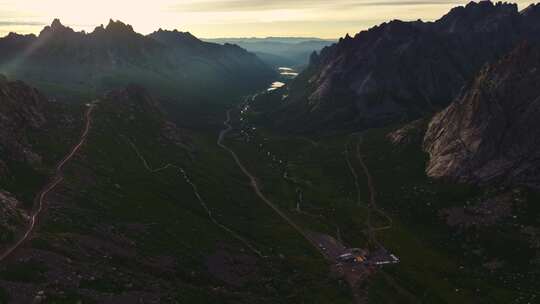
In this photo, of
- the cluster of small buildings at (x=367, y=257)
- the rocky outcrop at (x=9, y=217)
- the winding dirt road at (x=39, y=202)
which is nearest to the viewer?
the winding dirt road at (x=39, y=202)

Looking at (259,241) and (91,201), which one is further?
(259,241)

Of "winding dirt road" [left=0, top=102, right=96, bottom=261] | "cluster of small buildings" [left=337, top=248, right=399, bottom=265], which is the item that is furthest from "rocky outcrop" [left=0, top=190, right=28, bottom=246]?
"cluster of small buildings" [left=337, top=248, right=399, bottom=265]

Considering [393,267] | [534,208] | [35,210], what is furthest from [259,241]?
[534,208]

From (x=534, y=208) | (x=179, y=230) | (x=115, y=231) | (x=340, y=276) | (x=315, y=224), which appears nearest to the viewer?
(x=115, y=231)

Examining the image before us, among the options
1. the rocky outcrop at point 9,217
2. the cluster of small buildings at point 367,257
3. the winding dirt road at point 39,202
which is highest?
the rocky outcrop at point 9,217

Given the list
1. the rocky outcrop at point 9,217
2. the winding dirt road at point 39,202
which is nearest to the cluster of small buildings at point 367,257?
the winding dirt road at point 39,202

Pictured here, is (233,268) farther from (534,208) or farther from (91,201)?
(534,208)

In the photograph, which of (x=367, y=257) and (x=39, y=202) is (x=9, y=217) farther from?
(x=367, y=257)

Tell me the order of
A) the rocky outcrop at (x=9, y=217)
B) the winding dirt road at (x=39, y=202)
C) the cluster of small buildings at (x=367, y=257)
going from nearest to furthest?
1. the winding dirt road at (x=39, y=202)
2. the rocky outcrop at (x=9, y=217)
3. the cluster of small buildings at (x=367, y=257)

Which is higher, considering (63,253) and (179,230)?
(63,253)

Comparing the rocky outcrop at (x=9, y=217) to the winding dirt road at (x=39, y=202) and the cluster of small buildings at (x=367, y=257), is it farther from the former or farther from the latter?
the cluster of small buildings at (x=367, y=257)

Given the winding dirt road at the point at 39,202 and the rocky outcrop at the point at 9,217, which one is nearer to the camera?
the winding dirt road at the point at 39,202
